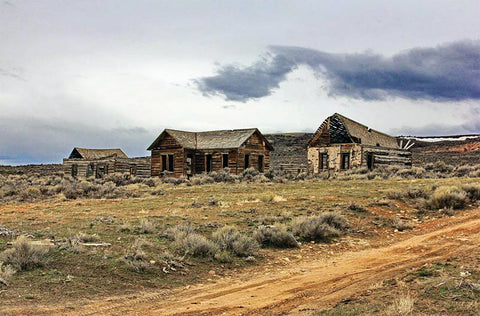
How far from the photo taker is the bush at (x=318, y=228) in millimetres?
11484

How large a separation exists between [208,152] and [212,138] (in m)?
1.94

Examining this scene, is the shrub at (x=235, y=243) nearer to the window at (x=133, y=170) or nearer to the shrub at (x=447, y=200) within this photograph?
the shrub at (x=447, y=200)

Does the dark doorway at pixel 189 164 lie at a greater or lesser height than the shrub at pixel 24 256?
greater

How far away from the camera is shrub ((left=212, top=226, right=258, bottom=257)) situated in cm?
965

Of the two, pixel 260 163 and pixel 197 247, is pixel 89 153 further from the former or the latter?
pixel 197 247

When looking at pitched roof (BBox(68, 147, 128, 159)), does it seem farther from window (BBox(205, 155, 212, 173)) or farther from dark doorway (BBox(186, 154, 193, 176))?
window (BBox(205, 155, 212, 173))

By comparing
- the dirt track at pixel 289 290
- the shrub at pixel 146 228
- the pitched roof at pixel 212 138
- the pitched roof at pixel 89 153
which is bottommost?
the dirt track at pixel 289 290

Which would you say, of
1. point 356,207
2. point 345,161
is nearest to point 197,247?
point 356,207

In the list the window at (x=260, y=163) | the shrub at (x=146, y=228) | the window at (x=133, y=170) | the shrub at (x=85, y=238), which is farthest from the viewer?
the window at (x=133, y=170)

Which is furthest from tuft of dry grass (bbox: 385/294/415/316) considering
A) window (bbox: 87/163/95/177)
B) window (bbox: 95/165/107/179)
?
window (bbox: 87/163/95/177)

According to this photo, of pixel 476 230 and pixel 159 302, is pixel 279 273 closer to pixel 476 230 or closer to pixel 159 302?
pixel 159 302

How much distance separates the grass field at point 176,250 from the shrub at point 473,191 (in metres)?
0.98

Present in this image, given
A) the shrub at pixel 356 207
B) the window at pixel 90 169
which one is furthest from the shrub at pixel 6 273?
the window at pixel 90 169

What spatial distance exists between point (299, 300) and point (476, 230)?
700 cm
